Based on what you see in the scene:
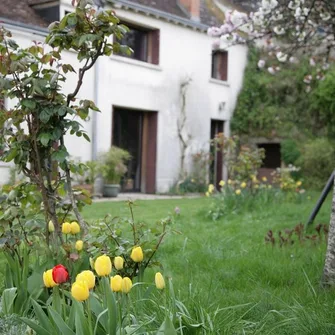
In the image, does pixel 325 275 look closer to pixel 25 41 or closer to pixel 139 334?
pixel 139 334

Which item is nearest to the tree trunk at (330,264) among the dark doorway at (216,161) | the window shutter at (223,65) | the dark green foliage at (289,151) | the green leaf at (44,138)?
the green leaf at (44,138)

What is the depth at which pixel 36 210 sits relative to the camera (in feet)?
11.8

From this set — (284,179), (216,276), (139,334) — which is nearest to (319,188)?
(284,179)

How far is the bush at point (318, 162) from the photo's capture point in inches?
617

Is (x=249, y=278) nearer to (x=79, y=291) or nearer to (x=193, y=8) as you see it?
(x=79, y=291)

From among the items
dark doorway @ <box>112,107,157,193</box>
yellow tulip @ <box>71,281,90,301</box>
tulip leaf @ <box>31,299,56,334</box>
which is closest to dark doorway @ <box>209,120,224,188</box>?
dark doorway @ <box>112,107,157,193</box>

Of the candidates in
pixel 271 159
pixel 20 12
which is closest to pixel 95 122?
pixel 20 12

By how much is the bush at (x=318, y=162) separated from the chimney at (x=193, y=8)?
18.2 ft

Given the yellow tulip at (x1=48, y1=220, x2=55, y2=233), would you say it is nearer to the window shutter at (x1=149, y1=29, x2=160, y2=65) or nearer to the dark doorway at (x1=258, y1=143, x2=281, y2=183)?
the window shutter at (x1=149, y1=29, x2=160, y2=65)

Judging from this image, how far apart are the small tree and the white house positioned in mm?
9355

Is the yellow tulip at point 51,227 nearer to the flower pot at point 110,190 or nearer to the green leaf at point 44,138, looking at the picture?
the green leaf at point 44,138

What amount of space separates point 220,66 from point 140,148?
186 inches

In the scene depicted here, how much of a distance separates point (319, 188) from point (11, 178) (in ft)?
28.5

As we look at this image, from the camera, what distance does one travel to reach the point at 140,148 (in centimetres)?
1658
